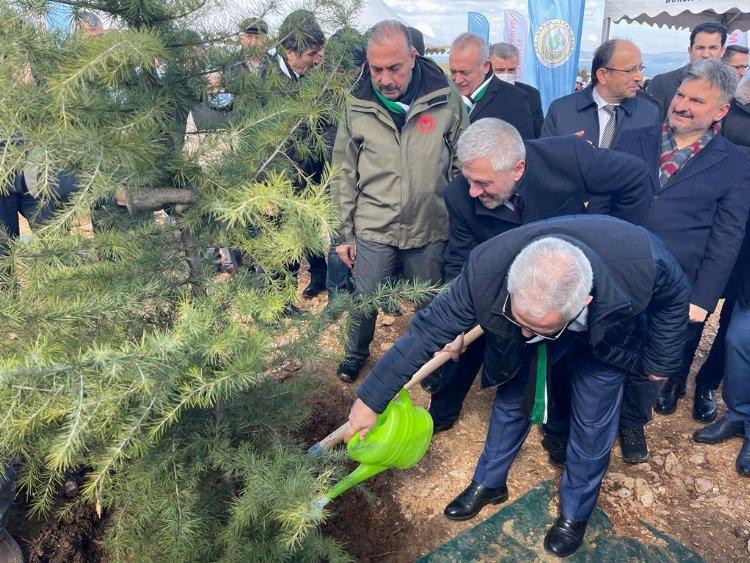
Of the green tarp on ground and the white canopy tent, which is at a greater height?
the white canopy tent

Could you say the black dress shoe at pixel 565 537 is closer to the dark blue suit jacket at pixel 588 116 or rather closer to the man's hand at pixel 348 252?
Result: the man's hand at pixel 348 252

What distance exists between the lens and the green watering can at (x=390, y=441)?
6.84 feet

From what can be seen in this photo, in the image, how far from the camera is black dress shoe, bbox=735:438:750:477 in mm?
2963

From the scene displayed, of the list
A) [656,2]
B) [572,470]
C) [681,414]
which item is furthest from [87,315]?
[656,2]

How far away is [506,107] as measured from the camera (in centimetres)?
379

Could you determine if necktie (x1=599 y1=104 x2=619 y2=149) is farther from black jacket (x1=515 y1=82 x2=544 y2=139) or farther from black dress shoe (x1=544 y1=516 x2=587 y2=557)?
black dress shoe (x1=544 y1=516 x2=587 y2=557)

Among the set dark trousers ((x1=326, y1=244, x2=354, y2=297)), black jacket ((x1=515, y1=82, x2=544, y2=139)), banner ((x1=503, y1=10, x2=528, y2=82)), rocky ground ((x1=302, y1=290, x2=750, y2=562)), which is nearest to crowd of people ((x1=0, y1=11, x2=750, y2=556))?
rocky ground ((x1=302, y1=290, x2=750, y2=562))

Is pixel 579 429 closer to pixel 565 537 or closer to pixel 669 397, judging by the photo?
pixel 565 537

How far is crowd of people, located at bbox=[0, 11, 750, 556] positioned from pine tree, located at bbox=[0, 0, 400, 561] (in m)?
0.18

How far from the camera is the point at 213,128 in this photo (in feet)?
5.83

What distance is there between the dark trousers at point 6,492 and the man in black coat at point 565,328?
4.51 feet

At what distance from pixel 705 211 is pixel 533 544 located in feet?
6.21

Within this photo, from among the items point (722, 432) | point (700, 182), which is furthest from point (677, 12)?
point (722, 432)

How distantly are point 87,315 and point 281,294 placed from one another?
0.58 meters
